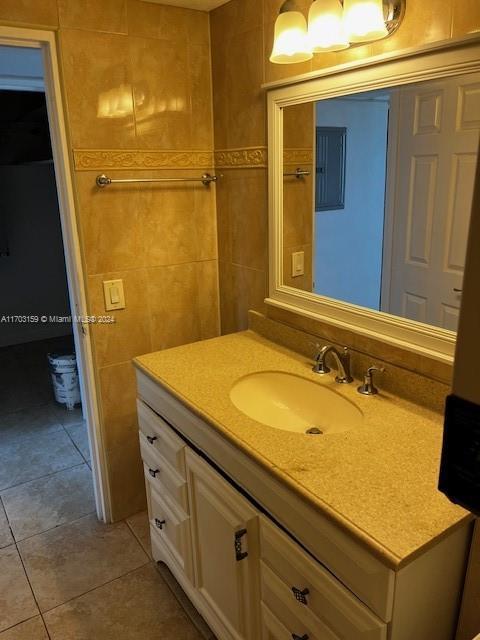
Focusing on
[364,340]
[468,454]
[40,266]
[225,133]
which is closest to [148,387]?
[364,340]

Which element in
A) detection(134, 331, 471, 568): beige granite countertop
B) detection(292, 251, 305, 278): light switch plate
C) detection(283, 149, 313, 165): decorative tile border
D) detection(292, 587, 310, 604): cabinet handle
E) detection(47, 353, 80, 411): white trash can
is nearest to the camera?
detection(134, 331, 471, 568): beige granite countertop

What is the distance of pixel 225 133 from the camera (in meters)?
2.08

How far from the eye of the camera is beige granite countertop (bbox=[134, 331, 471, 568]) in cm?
96

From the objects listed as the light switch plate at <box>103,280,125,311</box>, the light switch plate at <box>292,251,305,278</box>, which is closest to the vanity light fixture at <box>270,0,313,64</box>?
the light switch plate at <box>292,251,305,278</box>

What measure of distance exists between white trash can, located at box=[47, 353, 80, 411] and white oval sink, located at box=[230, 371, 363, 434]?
1.98 metres

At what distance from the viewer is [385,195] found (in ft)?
4.91

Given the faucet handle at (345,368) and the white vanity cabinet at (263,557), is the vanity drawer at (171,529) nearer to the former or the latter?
the white vanity cabinet at (263,557)

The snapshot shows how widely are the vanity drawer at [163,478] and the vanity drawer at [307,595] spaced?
0.44 metres

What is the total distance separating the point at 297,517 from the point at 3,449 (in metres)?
2.39

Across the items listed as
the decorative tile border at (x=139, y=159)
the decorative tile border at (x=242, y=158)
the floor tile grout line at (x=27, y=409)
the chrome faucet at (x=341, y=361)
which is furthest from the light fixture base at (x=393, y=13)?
the floor tile grout line at (x=27, y=409)

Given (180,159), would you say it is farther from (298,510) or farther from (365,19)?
(298,510)

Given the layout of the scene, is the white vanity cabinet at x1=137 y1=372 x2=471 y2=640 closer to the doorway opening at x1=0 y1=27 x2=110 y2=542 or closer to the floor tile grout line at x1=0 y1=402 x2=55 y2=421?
the doorway opening at x1=0 y1=27 x2=110 y2=542

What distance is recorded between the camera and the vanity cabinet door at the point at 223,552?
134 centimetres

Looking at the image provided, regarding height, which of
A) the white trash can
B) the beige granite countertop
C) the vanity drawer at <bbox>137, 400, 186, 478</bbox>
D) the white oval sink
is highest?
the beige granite countertop
